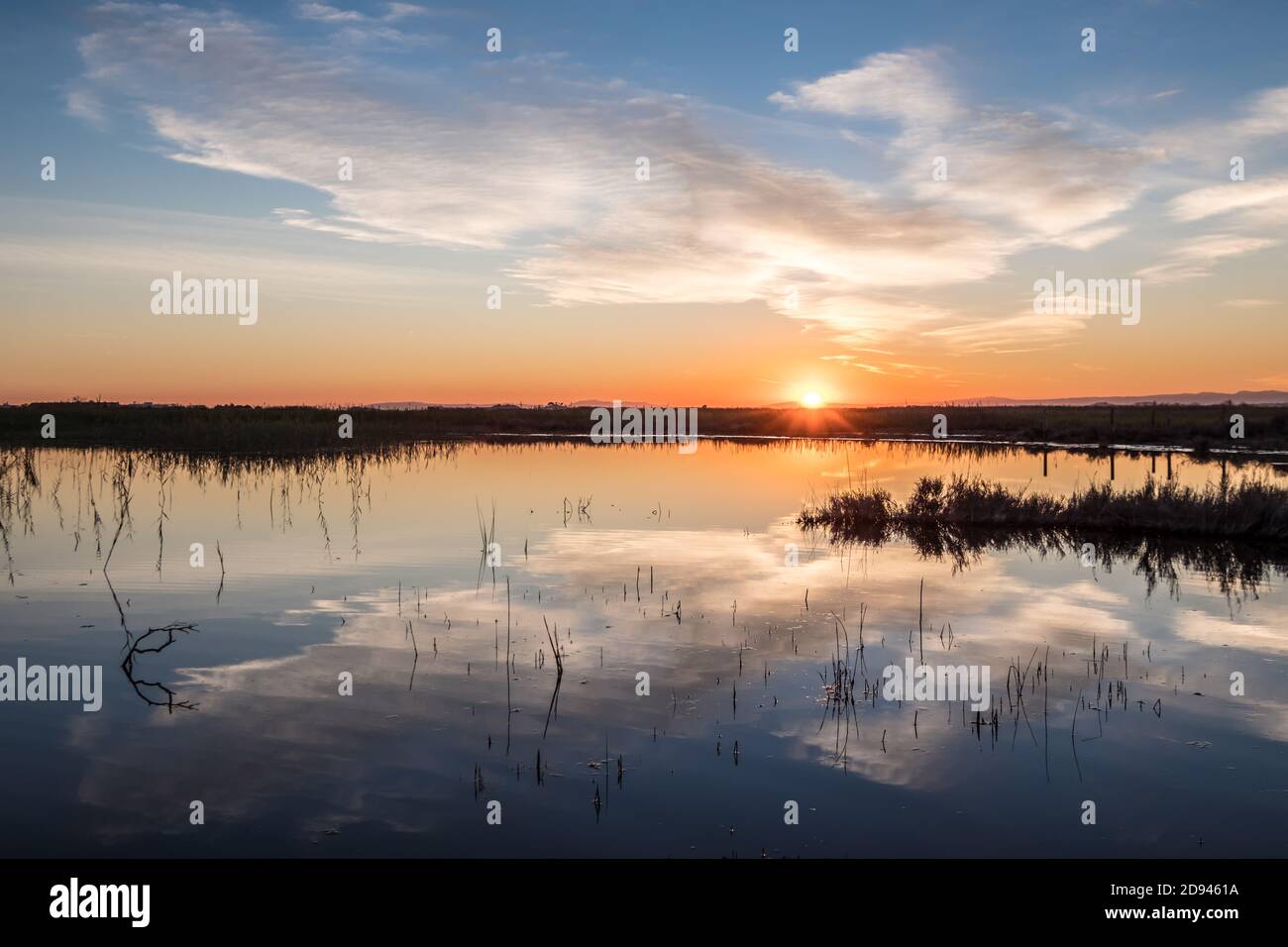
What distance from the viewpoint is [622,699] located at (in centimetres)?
943

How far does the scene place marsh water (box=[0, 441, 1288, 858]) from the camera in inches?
266

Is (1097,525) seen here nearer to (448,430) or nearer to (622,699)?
→ (622,699)

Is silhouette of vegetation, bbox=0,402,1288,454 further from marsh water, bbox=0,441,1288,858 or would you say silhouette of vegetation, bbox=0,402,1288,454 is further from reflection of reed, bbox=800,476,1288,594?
marsh water, bbox=0,441,1288,858

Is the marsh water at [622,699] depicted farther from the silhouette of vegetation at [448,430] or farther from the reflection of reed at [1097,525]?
the silhouette of vegetation at [448,430]

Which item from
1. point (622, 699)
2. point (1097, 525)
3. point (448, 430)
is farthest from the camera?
point (448, 430)

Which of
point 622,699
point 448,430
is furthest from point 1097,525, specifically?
point 448,430

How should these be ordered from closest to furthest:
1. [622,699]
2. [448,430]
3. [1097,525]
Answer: [622,699] → [1097,525] → [448,430]

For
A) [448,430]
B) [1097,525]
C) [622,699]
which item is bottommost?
[622,699]

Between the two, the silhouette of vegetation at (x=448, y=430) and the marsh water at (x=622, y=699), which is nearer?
the marsh water at (x=622, y=699)

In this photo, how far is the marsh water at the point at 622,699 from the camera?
22.2 ft

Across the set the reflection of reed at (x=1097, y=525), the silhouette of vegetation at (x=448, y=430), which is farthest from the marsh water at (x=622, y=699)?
the silhouette of vegetation at (x=448, y=430)

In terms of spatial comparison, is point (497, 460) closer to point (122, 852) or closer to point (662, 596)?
point (662, 596)

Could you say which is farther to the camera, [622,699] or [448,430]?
[448,430]
